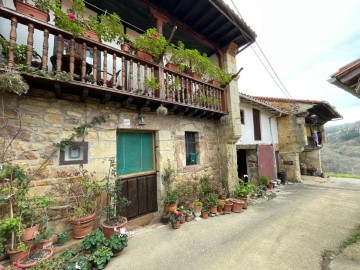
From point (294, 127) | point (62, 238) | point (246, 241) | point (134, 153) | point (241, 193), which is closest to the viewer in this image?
point (62, 238)

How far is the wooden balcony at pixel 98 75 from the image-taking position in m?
2.84

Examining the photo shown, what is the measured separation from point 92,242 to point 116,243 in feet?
1.28

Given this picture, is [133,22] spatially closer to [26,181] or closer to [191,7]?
[191,7]

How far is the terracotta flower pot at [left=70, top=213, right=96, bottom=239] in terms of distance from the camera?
313cm

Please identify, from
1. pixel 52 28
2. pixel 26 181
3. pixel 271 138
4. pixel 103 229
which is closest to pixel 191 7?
pixel 52 28

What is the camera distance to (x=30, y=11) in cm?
297

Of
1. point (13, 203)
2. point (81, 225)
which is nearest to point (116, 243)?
point (81, 225)

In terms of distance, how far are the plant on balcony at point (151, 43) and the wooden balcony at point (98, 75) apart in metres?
0.29

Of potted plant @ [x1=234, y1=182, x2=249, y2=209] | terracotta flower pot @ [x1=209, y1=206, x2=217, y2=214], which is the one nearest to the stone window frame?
terracotta flower pot @ [x1=209, y1=206, x2=217, y2=214]

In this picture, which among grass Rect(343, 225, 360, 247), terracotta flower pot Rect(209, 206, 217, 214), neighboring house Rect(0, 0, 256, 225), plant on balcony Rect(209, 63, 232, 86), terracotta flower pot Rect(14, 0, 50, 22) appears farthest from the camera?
plant on balcony Rect(209, 63, 232, 86)

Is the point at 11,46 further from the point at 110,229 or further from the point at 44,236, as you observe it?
the point at 110,229

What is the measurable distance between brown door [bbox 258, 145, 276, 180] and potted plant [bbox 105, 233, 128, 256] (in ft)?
25.9

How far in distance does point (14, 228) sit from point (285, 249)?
4.36m

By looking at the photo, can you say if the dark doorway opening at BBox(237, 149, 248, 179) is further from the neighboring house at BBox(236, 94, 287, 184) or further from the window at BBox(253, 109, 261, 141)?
the window at BBox(253, 109, 261, 141)
